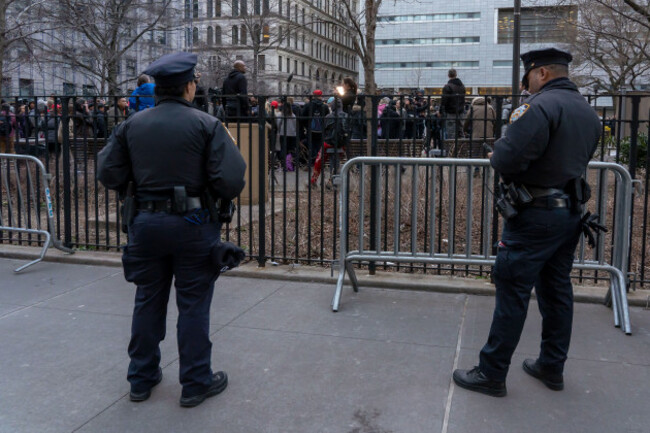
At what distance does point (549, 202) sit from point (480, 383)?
1.18 meters

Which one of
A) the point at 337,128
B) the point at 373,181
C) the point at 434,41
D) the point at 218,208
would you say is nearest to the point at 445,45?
the point at 434,41

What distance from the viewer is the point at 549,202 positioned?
371 cm

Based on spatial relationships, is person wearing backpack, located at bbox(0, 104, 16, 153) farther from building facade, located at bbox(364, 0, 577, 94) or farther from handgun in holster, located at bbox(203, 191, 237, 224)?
building facade, located at bbox(364, 0, 577, 94)

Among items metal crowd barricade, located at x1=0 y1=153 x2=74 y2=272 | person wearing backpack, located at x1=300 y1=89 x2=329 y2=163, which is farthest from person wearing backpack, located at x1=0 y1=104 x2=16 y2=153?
person wearing backpack, located at x1=300 y1=89 x2=329 y2=163

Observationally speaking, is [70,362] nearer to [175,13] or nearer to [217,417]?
[217,417]

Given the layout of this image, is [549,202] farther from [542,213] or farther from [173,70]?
[173,70]

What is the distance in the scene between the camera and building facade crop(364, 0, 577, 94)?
249 feet

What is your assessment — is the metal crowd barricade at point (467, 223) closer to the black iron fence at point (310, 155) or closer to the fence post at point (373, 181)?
the fence post at point (373, 181)

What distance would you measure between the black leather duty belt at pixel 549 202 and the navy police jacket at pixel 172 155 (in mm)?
1740

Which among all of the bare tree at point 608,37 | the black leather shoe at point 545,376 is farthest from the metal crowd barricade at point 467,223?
the bare tree at point 608,37

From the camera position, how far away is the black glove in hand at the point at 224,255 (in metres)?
3.64

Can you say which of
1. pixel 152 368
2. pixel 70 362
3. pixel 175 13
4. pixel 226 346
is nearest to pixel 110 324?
pixel 70 362

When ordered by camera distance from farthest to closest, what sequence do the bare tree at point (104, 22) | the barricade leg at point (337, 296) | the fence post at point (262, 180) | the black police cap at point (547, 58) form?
the bare tree at point (104, 22)
the fence post at point (262, 180)
the barricade leg at point (337, 296)
the black police cap at point (547, 58)

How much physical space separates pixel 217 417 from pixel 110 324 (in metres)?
1.94
